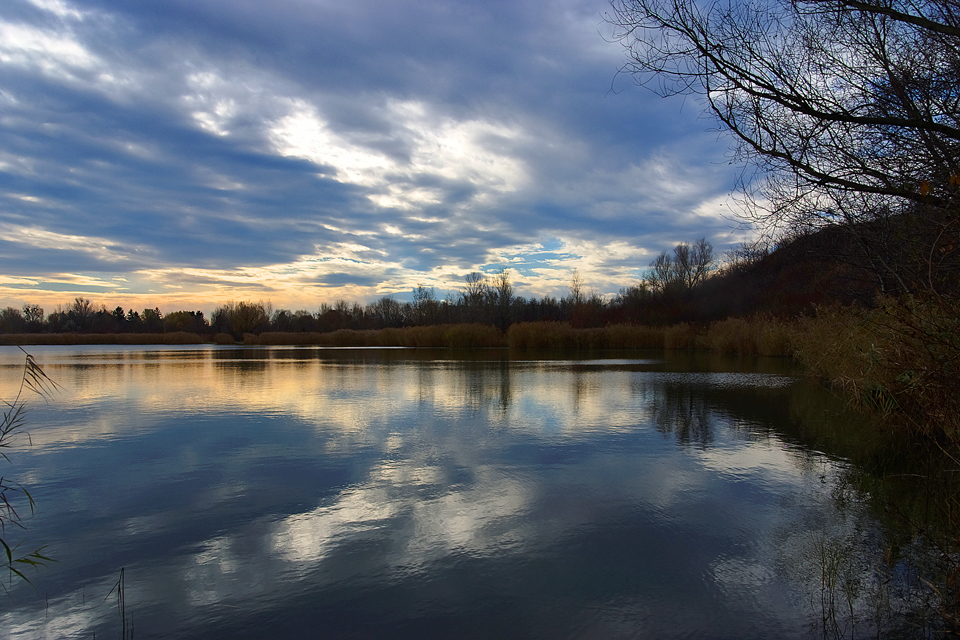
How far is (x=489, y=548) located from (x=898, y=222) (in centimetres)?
411

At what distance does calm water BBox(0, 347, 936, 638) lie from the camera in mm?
2348

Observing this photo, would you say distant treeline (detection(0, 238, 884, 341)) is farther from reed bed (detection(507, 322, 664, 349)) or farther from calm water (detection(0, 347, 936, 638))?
calm water (detection(0, 347, 936, 638))

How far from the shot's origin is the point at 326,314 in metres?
75.1

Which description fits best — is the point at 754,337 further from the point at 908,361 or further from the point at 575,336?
the point at 908,361

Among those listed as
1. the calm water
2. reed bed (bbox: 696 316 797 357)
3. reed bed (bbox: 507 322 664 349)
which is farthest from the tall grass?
reed bed (bbox: 507 322 664 349)

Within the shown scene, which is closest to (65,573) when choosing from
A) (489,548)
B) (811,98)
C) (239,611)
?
(239,611)

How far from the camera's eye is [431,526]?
10.9ft

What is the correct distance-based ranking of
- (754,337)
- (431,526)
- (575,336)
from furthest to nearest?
1. (575,336)
2. (754,337)
3. (431,526)

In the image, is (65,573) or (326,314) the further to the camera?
(326,314)

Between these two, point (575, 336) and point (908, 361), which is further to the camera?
point (575, 336)

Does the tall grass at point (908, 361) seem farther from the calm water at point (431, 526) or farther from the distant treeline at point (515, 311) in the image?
the distant treeline at point (515, 311)

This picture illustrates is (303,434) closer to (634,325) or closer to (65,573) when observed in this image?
(65,573)

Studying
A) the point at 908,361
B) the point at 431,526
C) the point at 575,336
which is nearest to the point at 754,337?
the point at 575,336

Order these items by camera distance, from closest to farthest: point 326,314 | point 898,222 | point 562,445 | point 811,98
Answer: point 811,98 < point 898,222 < point 562,445 < point 326,314
